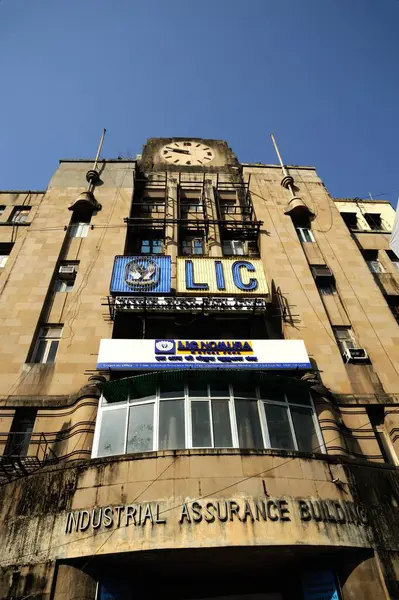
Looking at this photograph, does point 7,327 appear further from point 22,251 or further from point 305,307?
point 305,307

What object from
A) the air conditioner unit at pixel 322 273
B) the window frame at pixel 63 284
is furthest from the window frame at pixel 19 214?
the air conditioner unit at pixel 322 273

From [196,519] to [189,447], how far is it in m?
2.56

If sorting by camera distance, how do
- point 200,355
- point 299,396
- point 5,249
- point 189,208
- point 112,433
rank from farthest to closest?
point 189,208, point 5,249, point 200,355, point 299,396, point 112,433

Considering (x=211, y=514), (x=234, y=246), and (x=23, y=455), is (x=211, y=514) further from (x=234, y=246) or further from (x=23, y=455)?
(x=234, y=246)

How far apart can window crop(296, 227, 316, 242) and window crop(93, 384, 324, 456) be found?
1541cm

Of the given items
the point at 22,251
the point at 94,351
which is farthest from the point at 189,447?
the point at 22,251

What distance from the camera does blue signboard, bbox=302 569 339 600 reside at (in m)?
14.1

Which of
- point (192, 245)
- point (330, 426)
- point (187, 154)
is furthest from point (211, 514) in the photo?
point (187, 154)

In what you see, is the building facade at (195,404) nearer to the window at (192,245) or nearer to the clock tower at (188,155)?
the window at (192,245)

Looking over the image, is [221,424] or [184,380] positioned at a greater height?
[184,380]

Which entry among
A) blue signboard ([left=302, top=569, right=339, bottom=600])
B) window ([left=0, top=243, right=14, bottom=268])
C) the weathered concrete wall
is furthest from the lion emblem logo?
blue signboard ([left=302, top=569, right=339, bottom=600])

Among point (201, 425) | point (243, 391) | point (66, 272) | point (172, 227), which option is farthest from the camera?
point (172, 227)

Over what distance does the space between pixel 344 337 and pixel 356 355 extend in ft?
7.23

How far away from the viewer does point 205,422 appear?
15742mm
